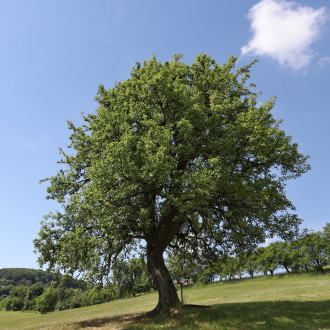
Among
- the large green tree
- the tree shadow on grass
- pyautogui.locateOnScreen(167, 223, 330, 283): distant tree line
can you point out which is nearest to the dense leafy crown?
Answer: the large green tree

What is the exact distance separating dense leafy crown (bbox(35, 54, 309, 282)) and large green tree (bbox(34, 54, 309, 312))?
0.28 ft

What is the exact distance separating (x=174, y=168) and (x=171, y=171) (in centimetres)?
43

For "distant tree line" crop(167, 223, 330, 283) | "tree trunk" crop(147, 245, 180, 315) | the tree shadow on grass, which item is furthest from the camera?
"distant tree line" crop(167, 223, 330, 283)

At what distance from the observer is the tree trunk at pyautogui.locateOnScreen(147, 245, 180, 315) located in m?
21.8

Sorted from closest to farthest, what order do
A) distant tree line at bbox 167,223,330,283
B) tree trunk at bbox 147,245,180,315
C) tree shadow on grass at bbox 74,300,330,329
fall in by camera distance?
tree shadow on grass at bbox 74,300,330,329, tree trunk at bbox 147,245,180,315, distant tree line at bbox 167,223,330,283

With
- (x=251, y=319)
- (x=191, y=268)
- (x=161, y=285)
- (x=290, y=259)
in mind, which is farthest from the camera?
(x=290, y=259)

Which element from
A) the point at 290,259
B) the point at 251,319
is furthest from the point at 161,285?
the point at 290,259

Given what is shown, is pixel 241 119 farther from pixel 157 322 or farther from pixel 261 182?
pixel 157 322

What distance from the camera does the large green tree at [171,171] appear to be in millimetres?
18000

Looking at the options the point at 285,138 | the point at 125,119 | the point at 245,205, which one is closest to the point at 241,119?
the point at 285,138

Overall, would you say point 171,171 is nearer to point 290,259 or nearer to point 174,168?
point 174,168

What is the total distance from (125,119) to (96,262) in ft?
37.3

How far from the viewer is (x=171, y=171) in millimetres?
19672

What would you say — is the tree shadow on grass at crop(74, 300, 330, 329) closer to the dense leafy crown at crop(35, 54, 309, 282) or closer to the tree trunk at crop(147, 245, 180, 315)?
the tree trunk at crop(147, 245, 180, 315)
